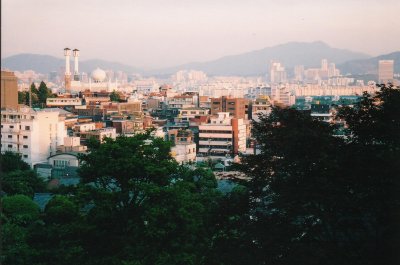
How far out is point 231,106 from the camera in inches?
587

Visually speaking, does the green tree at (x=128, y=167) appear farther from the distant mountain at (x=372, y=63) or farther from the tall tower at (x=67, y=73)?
the tall tower at (x=67, y=73)

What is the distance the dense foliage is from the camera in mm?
1792

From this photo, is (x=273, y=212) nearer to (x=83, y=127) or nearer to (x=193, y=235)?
(x=193, y=235)

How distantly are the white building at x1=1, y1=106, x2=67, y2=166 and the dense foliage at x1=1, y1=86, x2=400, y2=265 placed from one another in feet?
21.3

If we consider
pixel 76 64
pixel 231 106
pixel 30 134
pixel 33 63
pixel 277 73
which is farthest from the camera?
pixel 277 73

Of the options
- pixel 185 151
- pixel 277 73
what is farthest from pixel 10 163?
pixel 277 73

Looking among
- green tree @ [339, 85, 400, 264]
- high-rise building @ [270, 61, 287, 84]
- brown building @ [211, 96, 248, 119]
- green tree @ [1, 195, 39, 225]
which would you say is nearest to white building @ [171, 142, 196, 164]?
brown building @ [211, 96, 248, 119]

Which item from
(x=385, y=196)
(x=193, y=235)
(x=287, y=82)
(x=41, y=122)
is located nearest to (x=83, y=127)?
(x=41, y=122)

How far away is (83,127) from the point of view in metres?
10.6

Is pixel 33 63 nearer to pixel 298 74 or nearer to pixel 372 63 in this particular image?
pixel 372 63

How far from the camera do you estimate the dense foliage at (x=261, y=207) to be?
1792 mm

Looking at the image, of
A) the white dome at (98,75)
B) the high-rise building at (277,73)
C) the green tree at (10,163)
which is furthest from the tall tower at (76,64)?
the green tree at (10,163)

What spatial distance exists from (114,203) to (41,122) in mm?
7085

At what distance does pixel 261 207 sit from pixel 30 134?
301 inches
